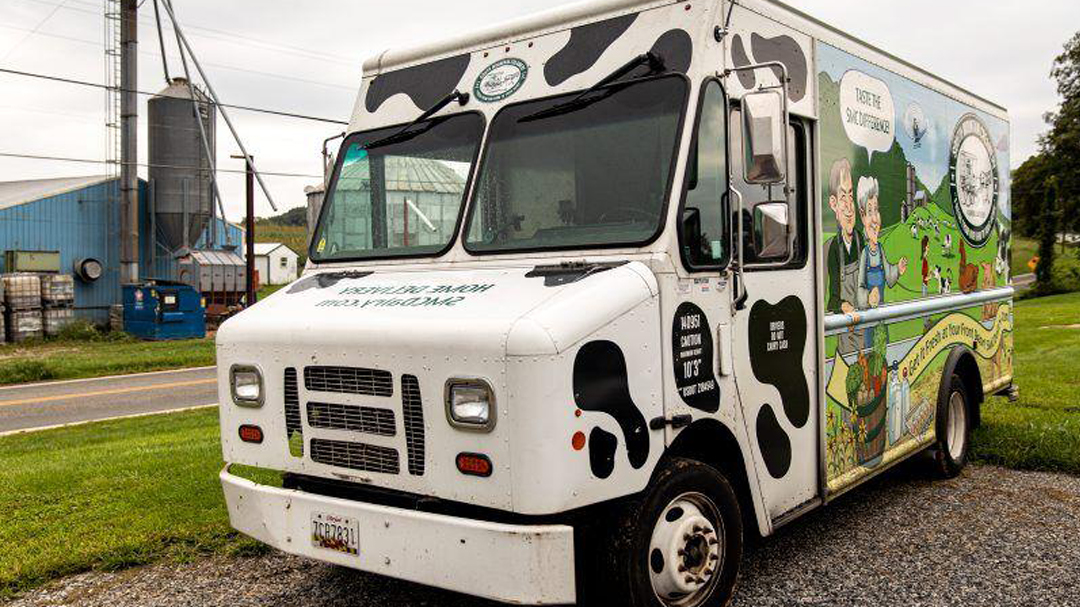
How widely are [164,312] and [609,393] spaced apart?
87.2 feet

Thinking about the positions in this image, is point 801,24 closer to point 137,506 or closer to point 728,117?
point 728,117

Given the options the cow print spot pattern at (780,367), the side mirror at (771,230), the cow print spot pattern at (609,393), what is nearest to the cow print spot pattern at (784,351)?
the cow print spot pattern at (780,367)

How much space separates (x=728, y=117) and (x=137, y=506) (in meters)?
4.88

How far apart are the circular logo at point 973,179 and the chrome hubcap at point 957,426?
51.5 inches

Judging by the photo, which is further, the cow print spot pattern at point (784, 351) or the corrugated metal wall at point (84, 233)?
the corrugated metal wall at point (84, 233)

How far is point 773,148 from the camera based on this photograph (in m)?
4.23

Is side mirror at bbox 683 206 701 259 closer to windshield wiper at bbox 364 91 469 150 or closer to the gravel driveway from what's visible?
windshield wiper at bbox 364 91 469 150

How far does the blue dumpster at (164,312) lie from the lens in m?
27.8

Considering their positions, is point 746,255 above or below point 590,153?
below

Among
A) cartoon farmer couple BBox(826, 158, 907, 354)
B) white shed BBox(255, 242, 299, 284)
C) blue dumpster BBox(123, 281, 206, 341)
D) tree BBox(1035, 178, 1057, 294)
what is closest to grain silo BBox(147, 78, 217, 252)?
blue dumpster BBox(123, 281, 206, 341)

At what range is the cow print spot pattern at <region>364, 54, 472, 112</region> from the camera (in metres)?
5.18

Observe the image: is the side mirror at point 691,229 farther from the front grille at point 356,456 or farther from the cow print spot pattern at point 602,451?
the front grille at point 356,456

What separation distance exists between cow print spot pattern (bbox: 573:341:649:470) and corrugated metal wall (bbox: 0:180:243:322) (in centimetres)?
2888

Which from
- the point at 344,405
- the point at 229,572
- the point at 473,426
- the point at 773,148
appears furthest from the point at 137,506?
the point at 773,148
